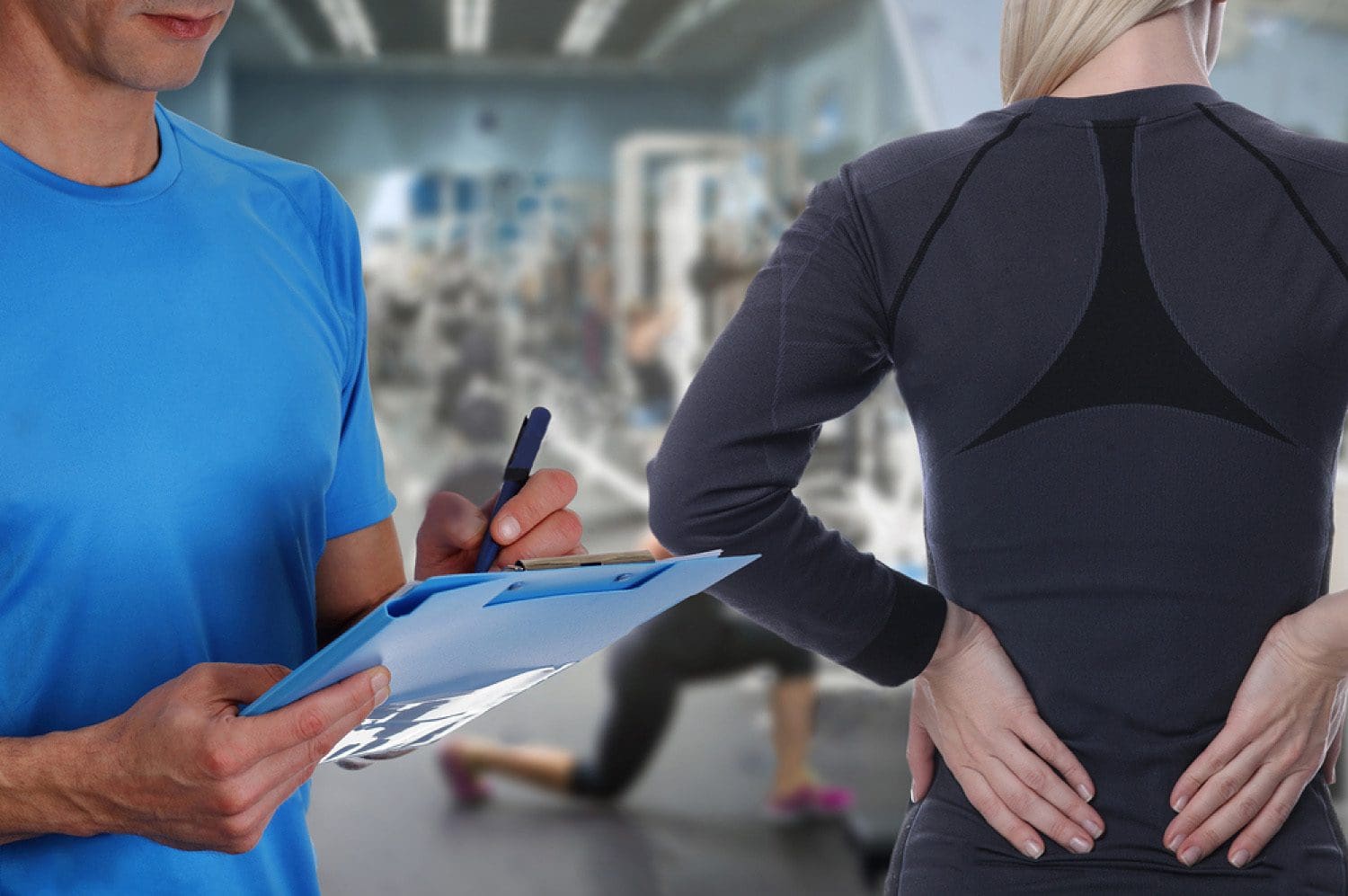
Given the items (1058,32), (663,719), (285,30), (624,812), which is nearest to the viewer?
(1058,32)

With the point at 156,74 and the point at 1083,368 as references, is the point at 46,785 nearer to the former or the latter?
the point at 156,74

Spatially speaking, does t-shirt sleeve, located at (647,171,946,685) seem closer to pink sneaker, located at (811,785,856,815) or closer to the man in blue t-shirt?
the man in blue t-shirt

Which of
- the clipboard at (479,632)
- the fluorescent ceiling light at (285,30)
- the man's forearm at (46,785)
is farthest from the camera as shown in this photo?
the fluorescent ceiling light at (285,30)

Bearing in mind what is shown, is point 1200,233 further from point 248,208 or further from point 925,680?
point 248,208

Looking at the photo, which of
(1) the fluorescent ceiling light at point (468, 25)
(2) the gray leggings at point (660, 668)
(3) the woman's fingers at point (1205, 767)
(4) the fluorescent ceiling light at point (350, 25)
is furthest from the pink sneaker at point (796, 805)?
(3) the woman's fingers at point (1205, 767)

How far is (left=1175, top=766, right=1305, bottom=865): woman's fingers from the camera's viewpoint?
79cm

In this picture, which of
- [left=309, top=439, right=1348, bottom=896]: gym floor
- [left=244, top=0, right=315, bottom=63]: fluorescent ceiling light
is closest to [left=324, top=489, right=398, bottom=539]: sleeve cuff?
[left=309, top=439, right=1348, bottom=896]: gym floor

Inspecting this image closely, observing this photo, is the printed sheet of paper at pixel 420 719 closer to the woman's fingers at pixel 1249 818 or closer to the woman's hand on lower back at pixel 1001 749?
the woman's hand on lower back at pixel 1001 749

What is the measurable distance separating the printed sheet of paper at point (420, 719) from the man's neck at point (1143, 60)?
1.65ft

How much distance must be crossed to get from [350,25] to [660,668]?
1.87 meters

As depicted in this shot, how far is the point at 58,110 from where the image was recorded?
31.8 inches

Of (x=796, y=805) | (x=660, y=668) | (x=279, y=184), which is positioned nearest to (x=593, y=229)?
(x=660, y=668)

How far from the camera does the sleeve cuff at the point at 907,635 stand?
2.77 feet

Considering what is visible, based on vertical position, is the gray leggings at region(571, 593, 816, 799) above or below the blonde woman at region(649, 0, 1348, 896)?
below
